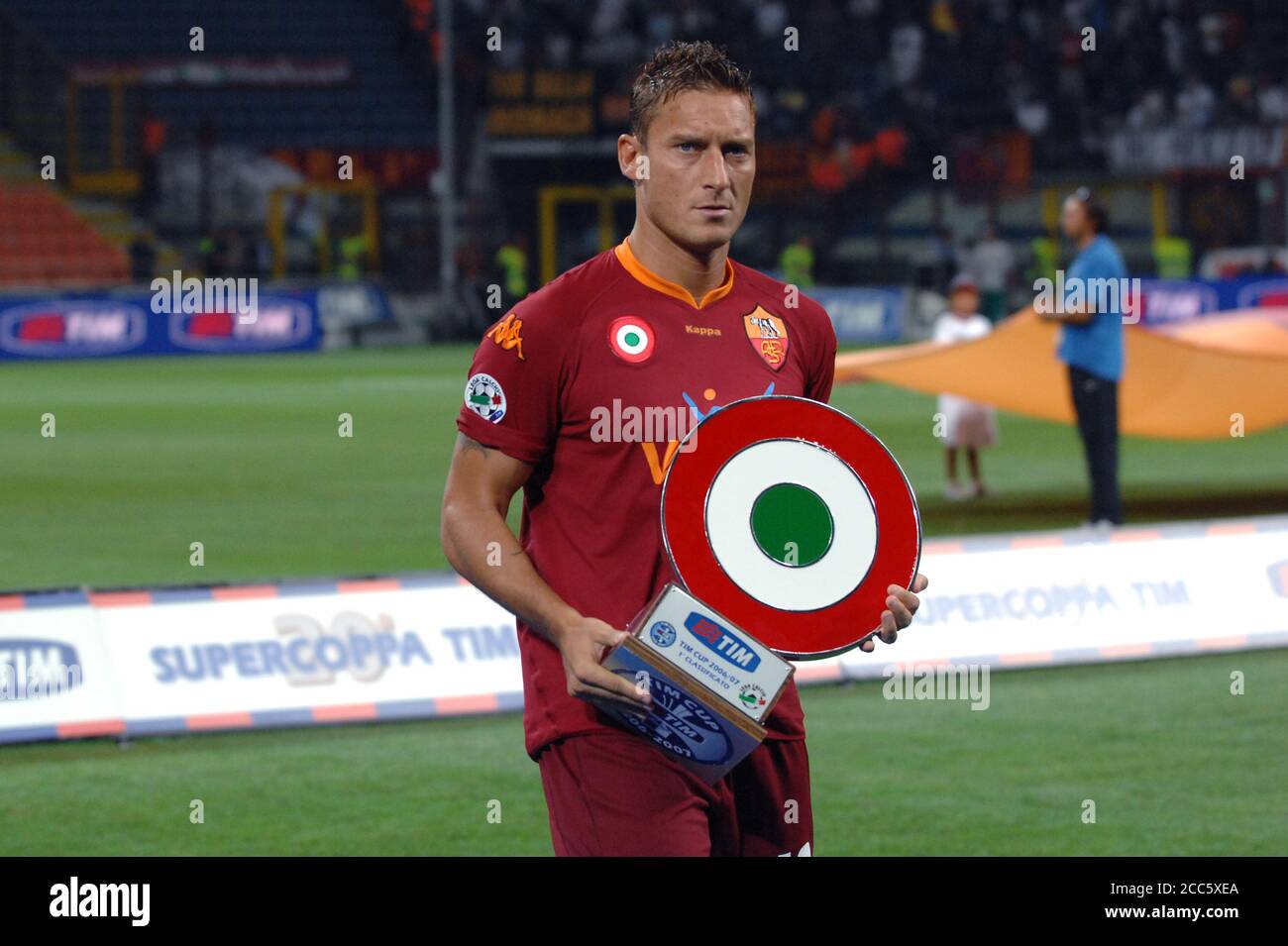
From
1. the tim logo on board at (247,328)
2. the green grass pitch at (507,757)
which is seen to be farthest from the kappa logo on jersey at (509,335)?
the tim logo on board at (247,328)

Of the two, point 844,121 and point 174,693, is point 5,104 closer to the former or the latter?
point 844,121

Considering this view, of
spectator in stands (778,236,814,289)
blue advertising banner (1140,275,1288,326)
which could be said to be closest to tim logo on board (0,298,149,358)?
spectator in stands (778,236,814,289)

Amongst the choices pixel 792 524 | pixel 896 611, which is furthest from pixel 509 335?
pixel 896 611

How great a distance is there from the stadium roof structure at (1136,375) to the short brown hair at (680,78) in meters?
9.98

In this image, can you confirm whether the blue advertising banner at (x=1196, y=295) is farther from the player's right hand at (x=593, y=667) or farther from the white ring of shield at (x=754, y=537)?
the player's right hand at (x=593, y=667)

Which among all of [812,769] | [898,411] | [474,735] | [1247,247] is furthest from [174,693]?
→ [1247,247]

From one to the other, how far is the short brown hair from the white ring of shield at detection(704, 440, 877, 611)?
0.60m

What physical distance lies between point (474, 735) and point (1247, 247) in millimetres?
29348

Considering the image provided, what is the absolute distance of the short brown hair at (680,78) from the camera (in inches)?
141

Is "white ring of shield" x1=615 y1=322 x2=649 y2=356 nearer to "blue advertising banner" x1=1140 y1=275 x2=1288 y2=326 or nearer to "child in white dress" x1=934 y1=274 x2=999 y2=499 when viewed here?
"child in white dress" x1=934 y1=274 x2=999 y2=499

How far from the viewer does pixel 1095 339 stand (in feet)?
39.3

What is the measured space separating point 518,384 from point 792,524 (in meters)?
0.53

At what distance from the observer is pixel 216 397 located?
77.2 feet

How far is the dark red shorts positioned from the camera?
364cm
